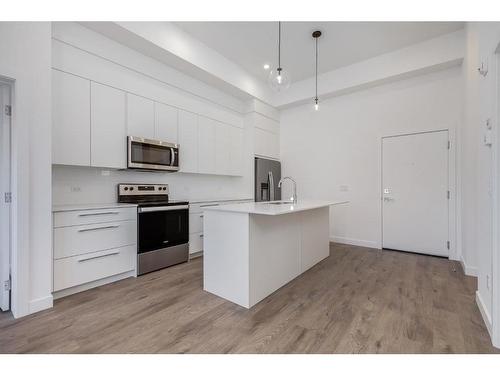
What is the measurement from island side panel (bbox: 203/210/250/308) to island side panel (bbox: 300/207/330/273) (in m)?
1.08

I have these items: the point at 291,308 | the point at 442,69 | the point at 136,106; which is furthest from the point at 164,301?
the point at 442,69

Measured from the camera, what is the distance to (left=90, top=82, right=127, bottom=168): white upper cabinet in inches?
114

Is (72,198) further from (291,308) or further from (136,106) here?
(291,308)

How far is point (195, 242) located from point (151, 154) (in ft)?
4.76

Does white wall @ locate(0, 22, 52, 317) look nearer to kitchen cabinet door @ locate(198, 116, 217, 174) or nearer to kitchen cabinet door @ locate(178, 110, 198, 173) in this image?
kitchen cabinet door @ locate(178, 110, 198, 173)

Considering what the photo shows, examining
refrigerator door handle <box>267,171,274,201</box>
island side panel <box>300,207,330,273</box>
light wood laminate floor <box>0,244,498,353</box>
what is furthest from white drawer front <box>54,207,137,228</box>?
refrigerator door handle <box>267,171,274,201</box>

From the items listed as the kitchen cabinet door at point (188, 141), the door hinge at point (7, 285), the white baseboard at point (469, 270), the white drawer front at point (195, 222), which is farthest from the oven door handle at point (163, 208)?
the white baseboard at point (469, 270)

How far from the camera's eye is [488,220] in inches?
78.1

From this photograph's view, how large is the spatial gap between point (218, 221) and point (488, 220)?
2.29m

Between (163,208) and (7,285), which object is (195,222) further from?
(7,285)

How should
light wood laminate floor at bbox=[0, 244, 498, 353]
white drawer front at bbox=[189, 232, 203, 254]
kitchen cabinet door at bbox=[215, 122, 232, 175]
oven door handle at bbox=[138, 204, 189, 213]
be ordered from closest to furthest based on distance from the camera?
light wood laminate floor at bbox=[0, 244, 498, 353] → oven door handle at bbox=[138, 204, 189, 213] → white drawer front at bbox=[189, 232, 203, 254] → kitchen cabinet door at bbox=[215, 122, 232, 175]
